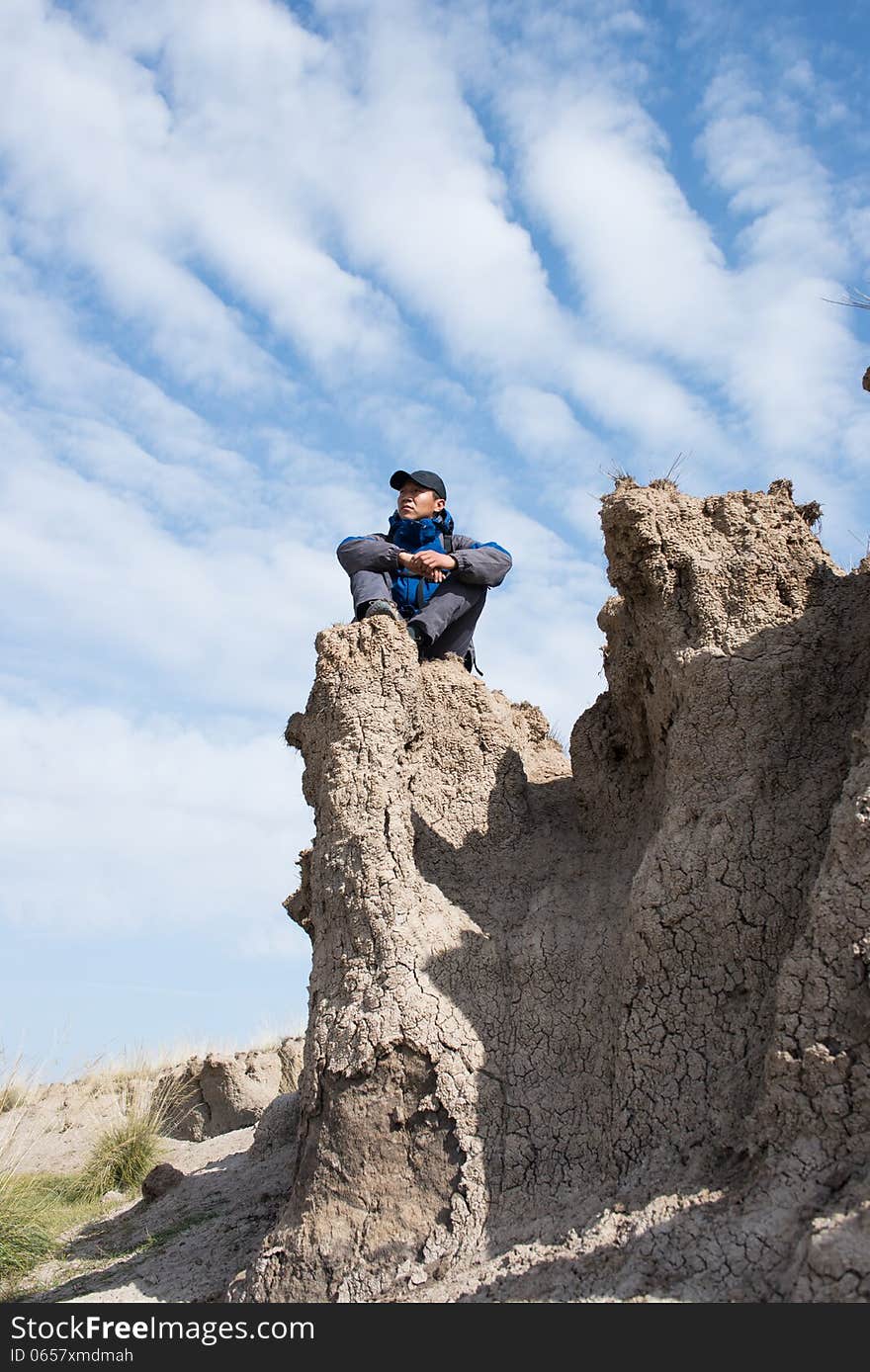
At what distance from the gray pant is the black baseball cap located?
0.60m

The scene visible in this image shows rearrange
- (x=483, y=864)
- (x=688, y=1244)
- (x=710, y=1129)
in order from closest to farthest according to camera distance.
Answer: (x=688, y=1244)
(x=710, y=1129)
(x=483, y=864)

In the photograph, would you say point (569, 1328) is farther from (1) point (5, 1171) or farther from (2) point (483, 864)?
(1) point (5, 1171)

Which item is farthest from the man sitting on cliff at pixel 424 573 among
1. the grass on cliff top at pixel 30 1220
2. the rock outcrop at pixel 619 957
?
the grass on cliff top at pixel 30 1220

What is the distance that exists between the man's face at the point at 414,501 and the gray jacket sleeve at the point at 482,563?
0.32 meters

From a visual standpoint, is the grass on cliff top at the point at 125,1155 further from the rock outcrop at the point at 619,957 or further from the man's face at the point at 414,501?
the man's face at the point at 414,501

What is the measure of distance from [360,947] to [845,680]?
237cm

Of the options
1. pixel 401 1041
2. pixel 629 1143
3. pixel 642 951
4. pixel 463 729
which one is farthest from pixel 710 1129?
pixel 463 729

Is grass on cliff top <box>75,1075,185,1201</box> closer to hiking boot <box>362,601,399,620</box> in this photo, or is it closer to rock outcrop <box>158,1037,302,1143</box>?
rock outcrop <box>158,1037,302,1143</box>

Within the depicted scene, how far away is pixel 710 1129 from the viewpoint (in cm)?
386

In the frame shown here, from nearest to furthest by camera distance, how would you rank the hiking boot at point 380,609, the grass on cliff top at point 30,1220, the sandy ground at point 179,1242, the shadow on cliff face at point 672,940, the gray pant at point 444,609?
the shadow on cliff face at point 672,940 → the sandy ground at point 179,1242 → the hiking boot at point 380,609 → the gray pant at point 444,609 → the grass on cliff top at point 30,1220

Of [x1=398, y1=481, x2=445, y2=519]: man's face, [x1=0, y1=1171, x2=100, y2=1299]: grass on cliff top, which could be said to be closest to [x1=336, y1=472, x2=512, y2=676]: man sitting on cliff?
[x1=398, y1=481, x2=445, y2=519]: man's face

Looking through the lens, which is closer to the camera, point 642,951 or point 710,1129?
point 710,1129

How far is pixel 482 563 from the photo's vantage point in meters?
5.93

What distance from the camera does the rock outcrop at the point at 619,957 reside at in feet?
11.6
